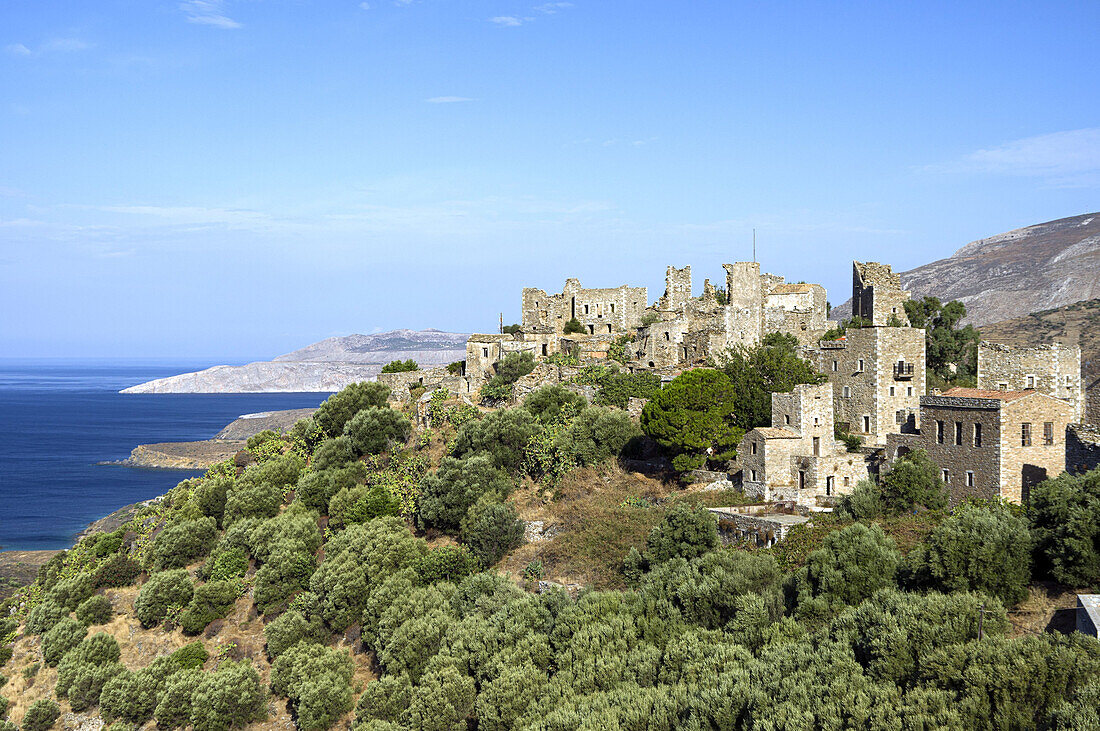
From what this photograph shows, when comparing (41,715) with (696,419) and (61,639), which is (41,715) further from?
(696,419)

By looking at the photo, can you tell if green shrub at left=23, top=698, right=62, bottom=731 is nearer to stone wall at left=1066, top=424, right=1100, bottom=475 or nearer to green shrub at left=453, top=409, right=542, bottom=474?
green shrub at left=453, top=409, right=542, bottom=474

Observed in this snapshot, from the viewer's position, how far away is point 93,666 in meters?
38.8

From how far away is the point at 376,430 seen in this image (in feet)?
169

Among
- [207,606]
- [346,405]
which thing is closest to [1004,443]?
[207,606]

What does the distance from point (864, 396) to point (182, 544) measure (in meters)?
34.1

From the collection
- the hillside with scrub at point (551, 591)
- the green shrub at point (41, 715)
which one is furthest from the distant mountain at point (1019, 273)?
the green shrub at point (41, 715)

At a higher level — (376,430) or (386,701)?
(376,430)

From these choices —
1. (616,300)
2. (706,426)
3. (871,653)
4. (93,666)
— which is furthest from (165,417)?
(871,653)

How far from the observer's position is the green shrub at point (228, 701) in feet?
Result: 109

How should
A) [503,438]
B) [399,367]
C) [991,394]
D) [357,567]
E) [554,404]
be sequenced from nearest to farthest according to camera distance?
[991,394], [357,567], [503,438], [554,404], [399,367]

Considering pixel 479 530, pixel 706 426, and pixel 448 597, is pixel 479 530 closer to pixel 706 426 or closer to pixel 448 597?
pixel 448 597

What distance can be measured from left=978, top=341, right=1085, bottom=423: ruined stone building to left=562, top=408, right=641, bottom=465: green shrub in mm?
A: 15523

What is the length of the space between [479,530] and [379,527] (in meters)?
4.98

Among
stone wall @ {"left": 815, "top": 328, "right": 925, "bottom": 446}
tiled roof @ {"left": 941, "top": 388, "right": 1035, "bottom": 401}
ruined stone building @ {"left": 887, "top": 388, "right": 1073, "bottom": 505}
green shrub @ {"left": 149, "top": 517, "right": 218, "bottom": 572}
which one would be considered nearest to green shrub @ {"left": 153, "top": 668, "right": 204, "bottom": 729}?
green shrub @ {"left": 149, "top": 517, "right": 218, "bottom": 572}
